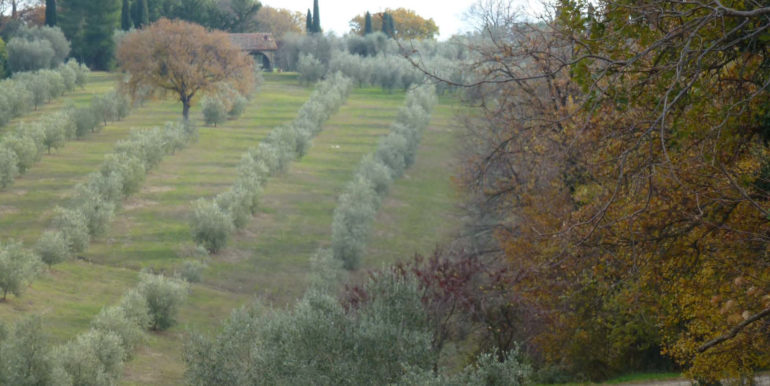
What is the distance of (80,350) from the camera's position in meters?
21.4

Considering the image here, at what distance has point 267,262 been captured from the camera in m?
36.4

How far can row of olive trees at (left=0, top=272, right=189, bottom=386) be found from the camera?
20.2 m

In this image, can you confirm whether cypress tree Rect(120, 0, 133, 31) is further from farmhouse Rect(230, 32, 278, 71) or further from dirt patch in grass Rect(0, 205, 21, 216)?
dirt patch in grass Rect(0, 205, 21, 216)

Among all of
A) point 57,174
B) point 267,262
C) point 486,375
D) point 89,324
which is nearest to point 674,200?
point 486,375

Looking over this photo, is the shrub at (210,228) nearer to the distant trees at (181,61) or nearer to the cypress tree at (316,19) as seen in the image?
the distant trees at (181,61)

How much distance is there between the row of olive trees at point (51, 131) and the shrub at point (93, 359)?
2259 centimetres

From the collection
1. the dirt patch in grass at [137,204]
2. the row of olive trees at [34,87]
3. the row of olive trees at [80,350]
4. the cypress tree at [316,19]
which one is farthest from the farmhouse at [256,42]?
the row of olive trees at [80,350]

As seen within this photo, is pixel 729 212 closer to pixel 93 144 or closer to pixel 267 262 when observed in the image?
pixel 267 262

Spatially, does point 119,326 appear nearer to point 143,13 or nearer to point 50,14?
point 50,14

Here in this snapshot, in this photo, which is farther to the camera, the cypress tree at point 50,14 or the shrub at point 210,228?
the cypress tree at point 50,14

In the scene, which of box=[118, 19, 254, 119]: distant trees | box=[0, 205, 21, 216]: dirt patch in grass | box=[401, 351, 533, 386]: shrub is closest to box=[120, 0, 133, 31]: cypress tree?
box=[118, 19, 254, 119]: distant trees

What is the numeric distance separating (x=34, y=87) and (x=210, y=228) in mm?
32807

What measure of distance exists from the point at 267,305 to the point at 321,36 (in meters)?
68.8

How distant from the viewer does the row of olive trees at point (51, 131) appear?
1666 inches
